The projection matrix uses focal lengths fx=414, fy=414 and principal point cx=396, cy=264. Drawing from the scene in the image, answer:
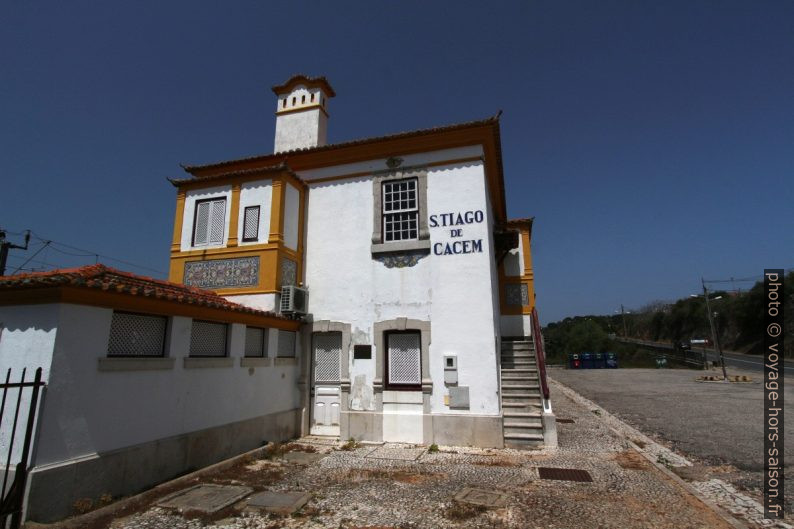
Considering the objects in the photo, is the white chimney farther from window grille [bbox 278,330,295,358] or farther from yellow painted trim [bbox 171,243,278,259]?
window grille [bbox 278,330,295,358]

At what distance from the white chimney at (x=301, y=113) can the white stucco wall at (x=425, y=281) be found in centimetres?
240

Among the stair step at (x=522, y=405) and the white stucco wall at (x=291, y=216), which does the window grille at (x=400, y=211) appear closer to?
the white stucco wall at (x=291, y=216)

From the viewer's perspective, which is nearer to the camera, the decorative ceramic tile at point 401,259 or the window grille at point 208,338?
the window grille at point 208,338

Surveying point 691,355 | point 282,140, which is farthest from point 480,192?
point 691,355

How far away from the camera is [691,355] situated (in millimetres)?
40500

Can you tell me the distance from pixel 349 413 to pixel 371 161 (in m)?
6.33

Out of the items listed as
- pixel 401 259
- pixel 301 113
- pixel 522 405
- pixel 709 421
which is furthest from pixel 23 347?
pixel 709 421

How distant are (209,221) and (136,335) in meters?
4.99

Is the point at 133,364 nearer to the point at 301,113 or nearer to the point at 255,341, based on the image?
the point at 255,341

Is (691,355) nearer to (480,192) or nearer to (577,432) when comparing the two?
(577,432)

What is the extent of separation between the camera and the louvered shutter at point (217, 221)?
34.3 feet

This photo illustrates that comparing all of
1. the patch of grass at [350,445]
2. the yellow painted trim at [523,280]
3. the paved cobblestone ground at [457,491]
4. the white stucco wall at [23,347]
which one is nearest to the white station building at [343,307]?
the patch of grass at [350,445]

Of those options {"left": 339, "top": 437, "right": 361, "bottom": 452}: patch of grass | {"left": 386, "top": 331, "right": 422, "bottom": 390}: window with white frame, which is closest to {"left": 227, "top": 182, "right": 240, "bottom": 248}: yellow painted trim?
{"left": 386, "top": 331, "right": 422, "bottom": 390}: window with white frame

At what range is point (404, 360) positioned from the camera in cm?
973
